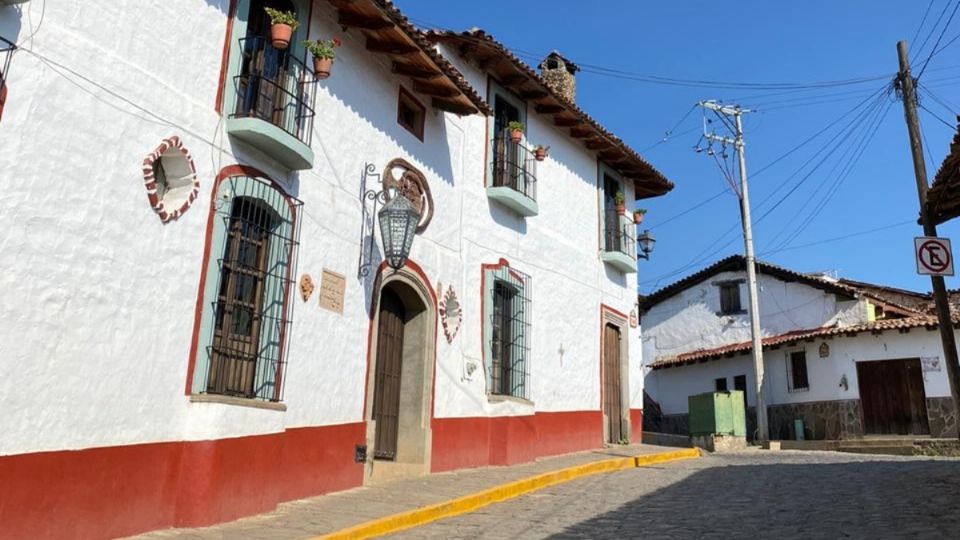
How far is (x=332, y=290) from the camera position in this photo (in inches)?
331

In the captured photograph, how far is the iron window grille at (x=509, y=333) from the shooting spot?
38.9ft

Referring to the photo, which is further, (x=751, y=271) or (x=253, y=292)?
(x=751, y=271)

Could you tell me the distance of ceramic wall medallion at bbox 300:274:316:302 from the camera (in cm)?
789

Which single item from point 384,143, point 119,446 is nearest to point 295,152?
Answer: point 384,143

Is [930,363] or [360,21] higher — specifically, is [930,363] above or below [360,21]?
below

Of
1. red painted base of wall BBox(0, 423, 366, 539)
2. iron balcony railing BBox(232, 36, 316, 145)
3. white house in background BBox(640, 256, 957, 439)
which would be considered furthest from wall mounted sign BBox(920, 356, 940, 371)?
iron balcony railing BBox(232, 36, 316, 145)

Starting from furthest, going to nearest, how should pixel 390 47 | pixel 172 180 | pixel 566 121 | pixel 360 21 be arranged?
1. pixel 566 121
2. pixel 390 47
3. pixel 360 21
4. pixel 172 180

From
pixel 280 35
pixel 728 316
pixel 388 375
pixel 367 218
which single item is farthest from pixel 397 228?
pixel 728 316

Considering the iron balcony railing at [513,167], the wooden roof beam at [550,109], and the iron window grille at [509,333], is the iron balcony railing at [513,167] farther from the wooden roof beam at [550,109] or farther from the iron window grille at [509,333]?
the iron window grille at [509,333]

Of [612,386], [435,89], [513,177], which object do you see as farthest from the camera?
[612,386]

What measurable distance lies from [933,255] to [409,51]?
779 cm

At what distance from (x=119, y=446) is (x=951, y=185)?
32.8 ft

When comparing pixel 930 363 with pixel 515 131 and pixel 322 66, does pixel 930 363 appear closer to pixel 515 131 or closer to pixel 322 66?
pixel 515 131

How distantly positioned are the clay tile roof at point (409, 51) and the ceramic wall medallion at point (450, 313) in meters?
2.70
